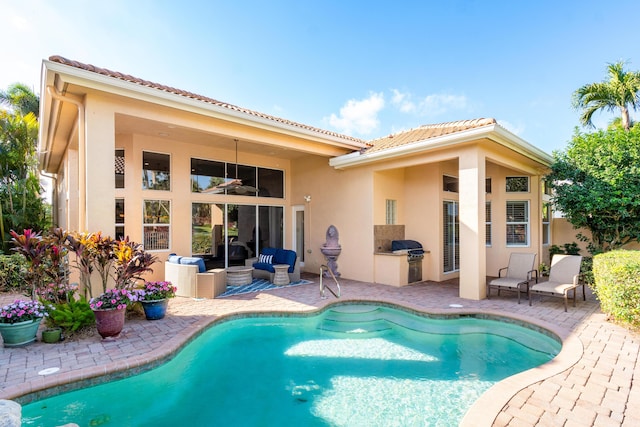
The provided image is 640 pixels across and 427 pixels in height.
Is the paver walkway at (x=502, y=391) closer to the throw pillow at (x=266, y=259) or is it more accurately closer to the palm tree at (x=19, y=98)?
the throw pillow at (x=266, y=259)

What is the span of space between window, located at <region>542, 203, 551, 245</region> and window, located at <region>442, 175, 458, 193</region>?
3.72 m

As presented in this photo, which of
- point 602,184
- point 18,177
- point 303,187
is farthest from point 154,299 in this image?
point 18,177

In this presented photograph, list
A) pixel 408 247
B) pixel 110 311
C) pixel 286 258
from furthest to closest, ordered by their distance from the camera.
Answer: pixel 286 258 < pixel 408 247 < pixel 110 311

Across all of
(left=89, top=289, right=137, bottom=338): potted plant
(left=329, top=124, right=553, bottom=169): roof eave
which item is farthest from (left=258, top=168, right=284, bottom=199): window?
(left=89, top=289, right=137, bottom=338): potted plant

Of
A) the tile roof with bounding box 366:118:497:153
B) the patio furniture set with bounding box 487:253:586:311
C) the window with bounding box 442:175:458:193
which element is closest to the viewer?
the patio furniture set with bounding box 487:253:586:311

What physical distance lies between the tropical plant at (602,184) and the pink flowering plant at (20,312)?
44.2 ft

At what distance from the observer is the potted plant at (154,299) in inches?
270

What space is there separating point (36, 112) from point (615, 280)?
89.0ft

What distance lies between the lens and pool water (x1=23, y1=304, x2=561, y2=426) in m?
4.02

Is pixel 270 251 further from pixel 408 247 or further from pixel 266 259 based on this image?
pixel 408 247

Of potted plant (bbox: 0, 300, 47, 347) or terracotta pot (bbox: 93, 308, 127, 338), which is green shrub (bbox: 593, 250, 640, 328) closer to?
terracotta pot (bbox: 93, 308, 127, 338)

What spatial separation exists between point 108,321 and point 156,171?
19.7 feet

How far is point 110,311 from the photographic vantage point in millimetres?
5637

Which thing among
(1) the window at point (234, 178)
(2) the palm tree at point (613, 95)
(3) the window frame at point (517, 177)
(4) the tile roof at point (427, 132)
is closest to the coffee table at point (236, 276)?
(1) the window at point (234, 178)
